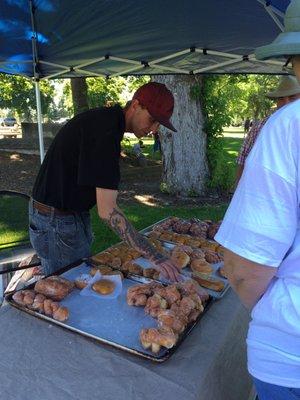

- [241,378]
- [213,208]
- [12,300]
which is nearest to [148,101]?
[12,300]

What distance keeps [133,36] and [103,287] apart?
7.30 ft

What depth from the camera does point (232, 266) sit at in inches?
35.2

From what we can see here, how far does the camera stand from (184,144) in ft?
22.3

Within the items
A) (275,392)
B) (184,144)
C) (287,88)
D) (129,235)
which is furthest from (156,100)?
(184,144)

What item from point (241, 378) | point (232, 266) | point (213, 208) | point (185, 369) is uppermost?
point (232, 266)

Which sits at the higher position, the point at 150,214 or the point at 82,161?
the point at 82,161

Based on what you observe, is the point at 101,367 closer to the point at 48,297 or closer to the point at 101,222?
the point at 48,297

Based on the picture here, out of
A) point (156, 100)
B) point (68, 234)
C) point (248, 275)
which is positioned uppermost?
point (156, 100)

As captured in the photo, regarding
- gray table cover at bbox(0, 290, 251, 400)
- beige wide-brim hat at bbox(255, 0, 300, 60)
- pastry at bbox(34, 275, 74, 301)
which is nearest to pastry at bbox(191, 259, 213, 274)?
gray table cover at bbox(0, 290, 251, 400)

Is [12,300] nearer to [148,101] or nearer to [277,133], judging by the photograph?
[148,101]

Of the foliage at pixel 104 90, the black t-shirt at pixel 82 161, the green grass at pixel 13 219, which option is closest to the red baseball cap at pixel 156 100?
the black t-shirt at pixel 82 161

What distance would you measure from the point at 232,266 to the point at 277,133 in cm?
32

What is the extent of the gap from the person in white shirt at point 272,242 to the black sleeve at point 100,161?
0.93m

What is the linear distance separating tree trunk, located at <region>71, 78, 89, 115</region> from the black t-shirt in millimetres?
7567
